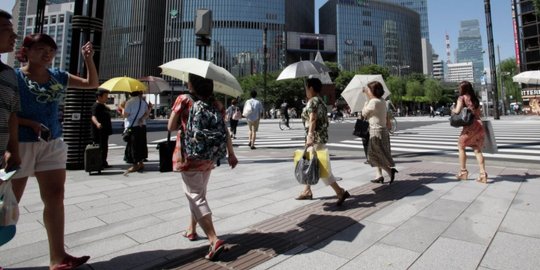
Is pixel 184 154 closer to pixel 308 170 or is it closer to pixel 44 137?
pixel 44 137

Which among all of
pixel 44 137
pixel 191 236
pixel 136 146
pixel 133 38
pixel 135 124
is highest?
pixel 133 38

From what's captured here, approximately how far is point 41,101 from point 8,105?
14.2 inches

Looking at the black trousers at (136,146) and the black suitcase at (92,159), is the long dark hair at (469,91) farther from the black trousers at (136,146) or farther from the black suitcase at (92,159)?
the black suitcase at (92,159)

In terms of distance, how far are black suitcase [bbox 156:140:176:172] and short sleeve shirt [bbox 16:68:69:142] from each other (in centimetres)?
102

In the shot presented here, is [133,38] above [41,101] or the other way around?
above

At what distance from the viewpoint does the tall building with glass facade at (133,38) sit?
87.4 metres

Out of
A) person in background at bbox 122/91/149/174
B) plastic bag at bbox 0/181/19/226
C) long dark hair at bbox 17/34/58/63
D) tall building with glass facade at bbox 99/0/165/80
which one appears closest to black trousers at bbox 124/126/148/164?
person in background at bbox 122/91/149/174

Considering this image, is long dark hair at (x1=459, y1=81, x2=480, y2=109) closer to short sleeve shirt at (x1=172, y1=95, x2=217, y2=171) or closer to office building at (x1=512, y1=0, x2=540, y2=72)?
short sleeve shirt at (x1=172, y1=95, x2=217, y2=171)

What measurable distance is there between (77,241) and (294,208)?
96.8 inches

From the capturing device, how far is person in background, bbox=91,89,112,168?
6863 mm

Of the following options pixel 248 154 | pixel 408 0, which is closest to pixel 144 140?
pixel 248 154

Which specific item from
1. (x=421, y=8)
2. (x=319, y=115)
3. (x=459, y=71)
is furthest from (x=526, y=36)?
(x=459, y=71)

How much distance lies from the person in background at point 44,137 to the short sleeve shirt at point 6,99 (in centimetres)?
22

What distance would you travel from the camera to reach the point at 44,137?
246cm
